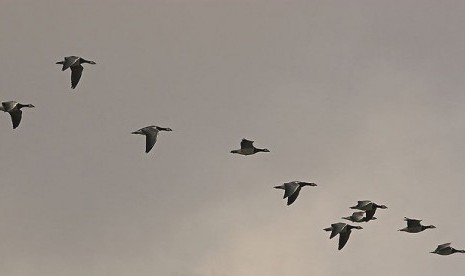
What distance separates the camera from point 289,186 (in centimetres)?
13800

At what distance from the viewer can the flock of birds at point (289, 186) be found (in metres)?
133

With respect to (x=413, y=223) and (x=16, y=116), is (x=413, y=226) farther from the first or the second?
(x=16, y=116)

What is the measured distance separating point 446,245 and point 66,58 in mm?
44653

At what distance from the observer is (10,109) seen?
440ft

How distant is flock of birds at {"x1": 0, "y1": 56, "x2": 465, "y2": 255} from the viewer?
132875mm

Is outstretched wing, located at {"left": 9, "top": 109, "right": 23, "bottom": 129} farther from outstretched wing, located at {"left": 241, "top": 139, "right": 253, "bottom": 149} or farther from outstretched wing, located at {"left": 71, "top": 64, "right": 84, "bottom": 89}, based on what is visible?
outstretched wing, located at {"left": 241, "top": 139, "right": 253, "bottom": 149}

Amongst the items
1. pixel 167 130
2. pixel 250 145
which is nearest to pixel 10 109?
pixel 167 130

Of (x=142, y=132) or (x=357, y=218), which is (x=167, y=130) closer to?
(x=142, y=132)

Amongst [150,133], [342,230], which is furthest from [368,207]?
[150,133]

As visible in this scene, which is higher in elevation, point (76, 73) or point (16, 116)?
point (76, 73)

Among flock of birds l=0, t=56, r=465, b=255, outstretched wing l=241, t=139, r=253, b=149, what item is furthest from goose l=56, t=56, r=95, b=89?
outstretched wing l=241, t=139, r=253, b=149

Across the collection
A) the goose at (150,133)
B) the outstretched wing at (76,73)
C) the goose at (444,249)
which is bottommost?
the goose at (444,249)

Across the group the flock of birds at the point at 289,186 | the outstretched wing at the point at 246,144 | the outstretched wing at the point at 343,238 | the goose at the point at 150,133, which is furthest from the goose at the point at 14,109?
the outstretched wing at the point at 343,238

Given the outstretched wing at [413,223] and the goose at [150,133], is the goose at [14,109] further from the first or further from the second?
the outstretched wing at [413,223]
